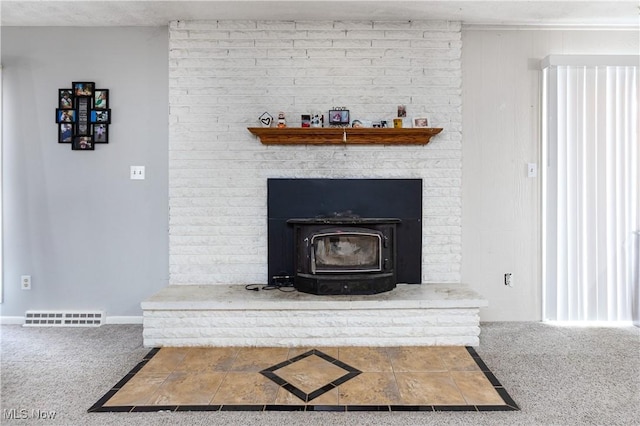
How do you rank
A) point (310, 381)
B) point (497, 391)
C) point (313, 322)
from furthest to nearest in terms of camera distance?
point (313, 322) < point (310, 381) < point (497, 391)

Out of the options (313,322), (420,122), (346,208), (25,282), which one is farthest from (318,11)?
(25,282)

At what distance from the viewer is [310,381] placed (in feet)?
6.94

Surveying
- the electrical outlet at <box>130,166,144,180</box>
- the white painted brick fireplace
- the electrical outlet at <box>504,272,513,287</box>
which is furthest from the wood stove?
the electrical outlet at <box>130,166,144,180</box>

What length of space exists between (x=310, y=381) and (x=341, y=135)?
1.73 metres

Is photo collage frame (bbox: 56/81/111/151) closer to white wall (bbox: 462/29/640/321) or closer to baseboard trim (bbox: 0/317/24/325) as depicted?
baseboard trim (bbox: 0/317/24/325)

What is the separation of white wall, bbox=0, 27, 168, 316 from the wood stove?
3.95ft

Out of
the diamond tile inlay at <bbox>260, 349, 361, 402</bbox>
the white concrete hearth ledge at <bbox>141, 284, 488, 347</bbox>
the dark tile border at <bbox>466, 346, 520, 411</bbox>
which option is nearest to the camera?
the dark tile border at <bbox>466, 346, 520, 411</bbox>

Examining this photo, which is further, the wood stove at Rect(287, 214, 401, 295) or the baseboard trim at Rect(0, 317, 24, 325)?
the baseboard trim at Rect(0, 317, 24, 325)

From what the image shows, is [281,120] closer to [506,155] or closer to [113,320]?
[506,155]

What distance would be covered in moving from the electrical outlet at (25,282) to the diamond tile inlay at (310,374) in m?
2.24

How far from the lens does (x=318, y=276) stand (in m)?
2.72

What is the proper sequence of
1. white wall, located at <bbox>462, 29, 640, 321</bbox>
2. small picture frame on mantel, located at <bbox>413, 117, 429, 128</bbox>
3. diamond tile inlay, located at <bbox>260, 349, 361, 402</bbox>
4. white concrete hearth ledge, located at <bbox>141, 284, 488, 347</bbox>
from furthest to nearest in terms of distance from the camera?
1. white wall, located at <bbox>462, 29, 640, 321</bbox>
2. small picture frame on mantel, located at <bbox>413, 117, 429, 128</bbox>
3. white concrete hearth ledge, located at <bbox>141, 284, 488, 347</bbox>
4. diamond tile inlay, located at <bbox>260, 349, 361, 402</bbox>

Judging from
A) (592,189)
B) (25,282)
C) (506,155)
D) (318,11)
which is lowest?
(25,282)

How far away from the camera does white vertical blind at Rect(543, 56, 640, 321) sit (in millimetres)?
3045
